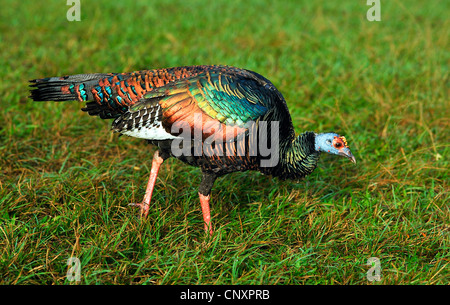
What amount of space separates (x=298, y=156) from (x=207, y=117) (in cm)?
74

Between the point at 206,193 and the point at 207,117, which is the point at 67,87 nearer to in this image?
the point at 207,117

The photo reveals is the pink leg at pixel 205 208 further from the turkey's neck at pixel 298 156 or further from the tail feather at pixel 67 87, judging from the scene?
the tail feather at pixel 67 87

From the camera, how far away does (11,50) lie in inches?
250

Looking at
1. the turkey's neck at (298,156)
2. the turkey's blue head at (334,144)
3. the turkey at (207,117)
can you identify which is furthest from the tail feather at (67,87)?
the turkey's blue head at (334,144)

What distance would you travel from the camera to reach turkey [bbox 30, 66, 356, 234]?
130 inches

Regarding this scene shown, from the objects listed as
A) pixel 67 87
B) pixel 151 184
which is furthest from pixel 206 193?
pixel 67 87

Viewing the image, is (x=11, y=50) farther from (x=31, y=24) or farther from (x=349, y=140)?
(x=349, y=140)

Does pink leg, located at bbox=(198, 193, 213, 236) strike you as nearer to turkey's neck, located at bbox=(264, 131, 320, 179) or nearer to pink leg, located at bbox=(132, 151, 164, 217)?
pink leg, located at bbox=(132, 151, 164, 217)

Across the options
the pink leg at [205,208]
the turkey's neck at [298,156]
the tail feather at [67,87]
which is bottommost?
the pink leg at [205,208]

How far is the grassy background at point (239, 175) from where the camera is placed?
10.5 feet

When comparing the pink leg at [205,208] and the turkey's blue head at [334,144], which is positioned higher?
the turkey's blue head at [334,144]
